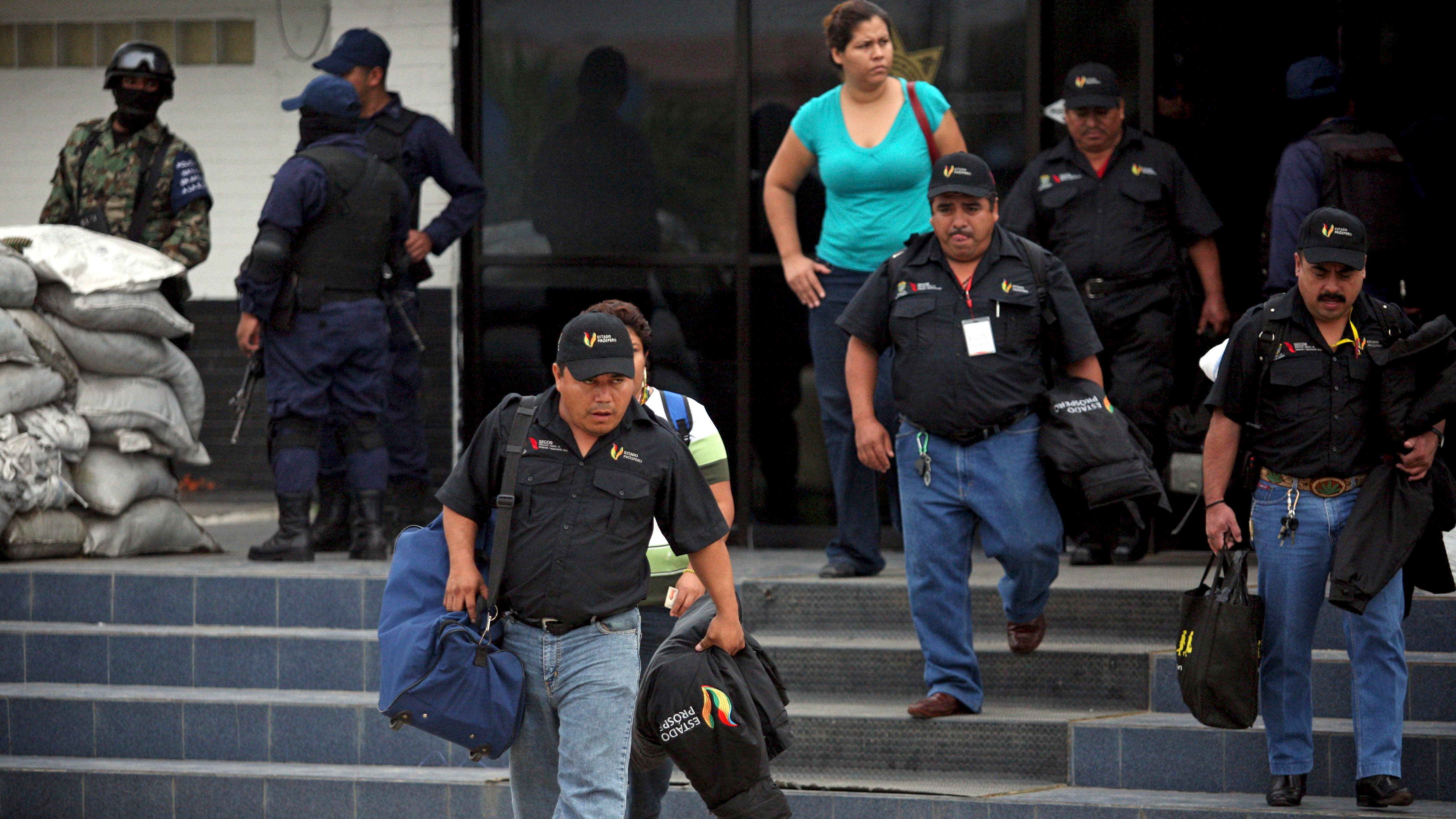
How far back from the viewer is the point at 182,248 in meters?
7.64

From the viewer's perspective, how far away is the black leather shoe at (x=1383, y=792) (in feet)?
16.5

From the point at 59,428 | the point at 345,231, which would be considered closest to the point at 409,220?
the point at 345,231

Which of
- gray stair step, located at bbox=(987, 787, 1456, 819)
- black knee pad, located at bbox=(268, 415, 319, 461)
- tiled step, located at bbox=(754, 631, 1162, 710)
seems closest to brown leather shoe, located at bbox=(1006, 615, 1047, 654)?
tiled step, located at bbox=(754, 631, 1162, 710)

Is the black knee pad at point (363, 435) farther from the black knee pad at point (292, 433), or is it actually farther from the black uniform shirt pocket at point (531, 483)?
the black uniform shirt pocket at point (531, 483)

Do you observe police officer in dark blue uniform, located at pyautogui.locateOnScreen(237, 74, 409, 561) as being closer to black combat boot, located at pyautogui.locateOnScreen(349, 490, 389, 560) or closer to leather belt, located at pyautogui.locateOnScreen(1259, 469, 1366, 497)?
black combat boot, located at pyautogui.locateOnScreen(349, 490, 389, 560)

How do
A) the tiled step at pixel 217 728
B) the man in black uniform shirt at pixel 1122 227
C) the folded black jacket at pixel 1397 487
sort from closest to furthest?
the folded black jacket at pixel 1397 487 → the tiled step at pixel 217 728 → the man in black uniform shirt at pixel 1122 227

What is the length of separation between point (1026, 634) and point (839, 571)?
95 cm

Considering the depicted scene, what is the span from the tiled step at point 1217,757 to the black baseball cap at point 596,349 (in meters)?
2.35

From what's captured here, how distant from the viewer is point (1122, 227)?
682 centimetres

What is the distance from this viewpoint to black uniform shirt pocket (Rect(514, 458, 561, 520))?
4.21 meters

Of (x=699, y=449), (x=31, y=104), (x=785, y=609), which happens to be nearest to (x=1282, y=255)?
(x=785, y=609)

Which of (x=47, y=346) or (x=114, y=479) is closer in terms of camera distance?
(x=47, y=346)

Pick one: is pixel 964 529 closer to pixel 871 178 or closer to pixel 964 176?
pixel 964 176

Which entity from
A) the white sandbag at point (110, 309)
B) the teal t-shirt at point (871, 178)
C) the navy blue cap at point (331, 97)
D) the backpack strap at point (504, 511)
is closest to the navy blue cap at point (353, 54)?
the navy blue cap at point (331, 97)
